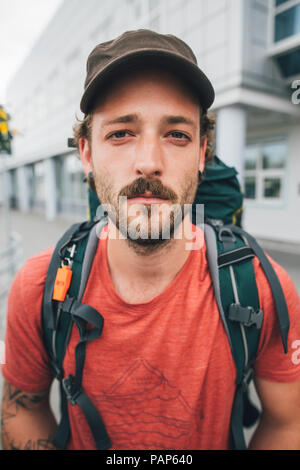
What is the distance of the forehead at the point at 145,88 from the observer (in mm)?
1033

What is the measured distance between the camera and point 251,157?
8641mm

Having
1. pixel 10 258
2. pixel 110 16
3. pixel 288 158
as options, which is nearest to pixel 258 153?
pixel 288 158

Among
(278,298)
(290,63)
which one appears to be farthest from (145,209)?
(290,63)

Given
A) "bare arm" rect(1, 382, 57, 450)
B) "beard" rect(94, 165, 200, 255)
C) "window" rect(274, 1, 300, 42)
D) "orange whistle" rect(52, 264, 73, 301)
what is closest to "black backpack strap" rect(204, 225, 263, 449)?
"beard" rect(94, 165, 200, 255)

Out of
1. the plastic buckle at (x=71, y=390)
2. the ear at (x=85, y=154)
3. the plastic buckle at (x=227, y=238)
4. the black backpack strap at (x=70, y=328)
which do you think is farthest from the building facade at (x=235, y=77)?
the plastic buckle at (x=71, y=390)

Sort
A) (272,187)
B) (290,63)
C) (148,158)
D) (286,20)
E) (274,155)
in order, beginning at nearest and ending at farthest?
(148,158) < (286,20) < (290,63) < (274,155) < (272,187)

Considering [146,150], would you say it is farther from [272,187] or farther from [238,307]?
[272,187]

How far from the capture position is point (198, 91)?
1110 millimetres

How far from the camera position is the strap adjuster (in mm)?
1066

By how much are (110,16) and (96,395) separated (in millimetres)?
8629

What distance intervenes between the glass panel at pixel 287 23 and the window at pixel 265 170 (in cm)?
286

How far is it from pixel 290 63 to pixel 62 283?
6296 mm

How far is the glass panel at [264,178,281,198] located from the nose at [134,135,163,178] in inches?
310
